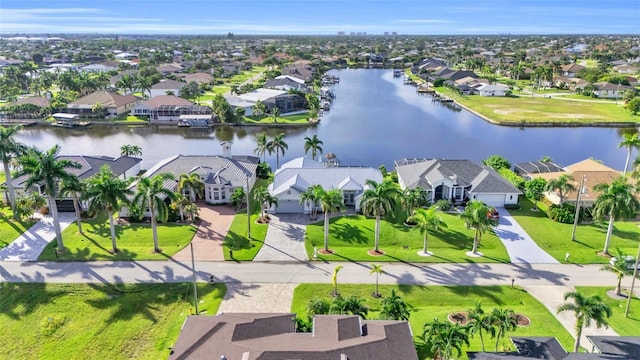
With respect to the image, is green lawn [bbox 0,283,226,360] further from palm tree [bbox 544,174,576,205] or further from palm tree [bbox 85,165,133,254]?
palm tree [bbox 544,174,576,205]

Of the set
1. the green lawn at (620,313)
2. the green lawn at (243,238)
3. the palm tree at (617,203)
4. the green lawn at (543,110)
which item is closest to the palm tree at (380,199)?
the green lawn at (243,238)

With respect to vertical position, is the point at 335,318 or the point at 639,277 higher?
the point at 335,318

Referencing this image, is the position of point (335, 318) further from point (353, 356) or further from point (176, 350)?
point (176, 350)

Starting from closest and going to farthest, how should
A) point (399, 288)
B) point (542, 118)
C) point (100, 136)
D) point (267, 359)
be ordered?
point (267, 359) → point (399, 288) → point (100, 136) → point (542, 118)

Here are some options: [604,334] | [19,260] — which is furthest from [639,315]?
[19,260]

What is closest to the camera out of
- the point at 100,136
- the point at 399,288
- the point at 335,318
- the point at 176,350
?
the point at 176,350

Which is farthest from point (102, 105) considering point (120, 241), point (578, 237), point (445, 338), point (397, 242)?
point (445, 338)

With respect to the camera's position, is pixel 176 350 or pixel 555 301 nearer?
pixel 176 350
